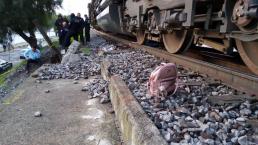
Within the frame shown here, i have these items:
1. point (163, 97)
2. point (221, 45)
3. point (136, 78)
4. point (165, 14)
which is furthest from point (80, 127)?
point (165, 14)

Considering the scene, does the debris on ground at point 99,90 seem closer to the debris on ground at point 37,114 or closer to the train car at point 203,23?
the debris on ground at point 37,114

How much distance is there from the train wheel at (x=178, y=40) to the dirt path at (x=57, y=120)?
7.45 ft

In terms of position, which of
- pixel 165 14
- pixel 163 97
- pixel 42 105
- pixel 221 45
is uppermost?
pixel 165 14

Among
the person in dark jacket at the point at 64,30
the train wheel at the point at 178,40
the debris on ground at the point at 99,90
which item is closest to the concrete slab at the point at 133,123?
the debris on ground at the point at 99,90

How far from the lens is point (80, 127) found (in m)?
4.09

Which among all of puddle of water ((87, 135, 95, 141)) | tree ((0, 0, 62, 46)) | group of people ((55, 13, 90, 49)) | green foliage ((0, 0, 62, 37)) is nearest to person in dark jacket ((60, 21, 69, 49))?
group of people ((55, 13, 90, 49))

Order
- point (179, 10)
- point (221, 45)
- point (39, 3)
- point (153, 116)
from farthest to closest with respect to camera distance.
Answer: point (39, 3)
point (179, 10)
point (221, 45)
point (153, 116)

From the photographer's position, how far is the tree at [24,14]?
74.4 feet

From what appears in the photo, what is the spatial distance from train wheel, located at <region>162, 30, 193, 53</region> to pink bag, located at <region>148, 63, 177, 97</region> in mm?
2811

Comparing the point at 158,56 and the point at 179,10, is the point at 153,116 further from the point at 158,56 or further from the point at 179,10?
the point at 158,56

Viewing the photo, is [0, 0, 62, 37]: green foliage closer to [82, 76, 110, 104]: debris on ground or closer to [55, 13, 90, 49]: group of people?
[55, 13, 90, 49]: group of people

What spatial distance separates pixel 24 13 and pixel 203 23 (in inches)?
731

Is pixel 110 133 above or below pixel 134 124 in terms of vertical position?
below

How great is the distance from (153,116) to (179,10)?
3.24 m
